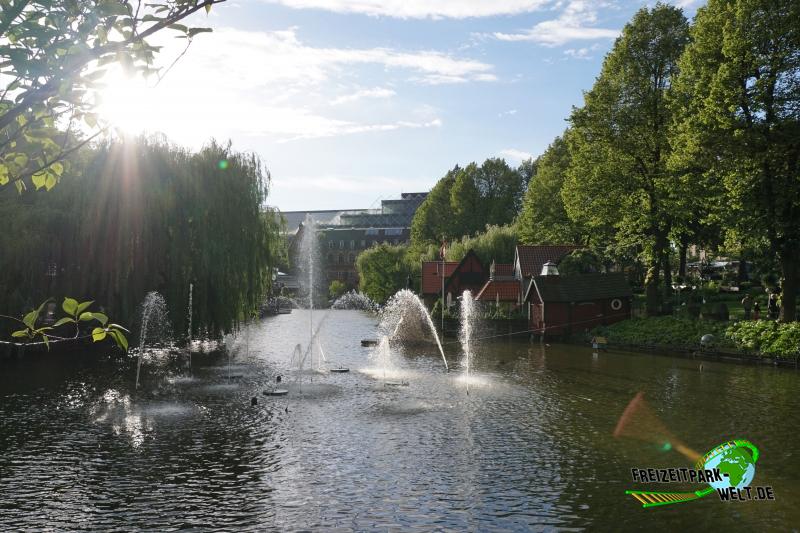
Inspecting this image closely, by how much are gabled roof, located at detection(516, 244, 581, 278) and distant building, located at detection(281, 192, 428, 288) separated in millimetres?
70353

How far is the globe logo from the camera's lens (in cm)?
1469

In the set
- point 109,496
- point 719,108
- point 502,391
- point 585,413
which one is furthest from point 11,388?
point 719,108

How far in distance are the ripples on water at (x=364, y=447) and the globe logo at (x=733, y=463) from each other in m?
0.35

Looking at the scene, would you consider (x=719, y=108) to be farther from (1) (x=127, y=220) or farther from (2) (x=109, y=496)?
(2) (x=109, y=496)

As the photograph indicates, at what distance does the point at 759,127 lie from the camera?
3241cm

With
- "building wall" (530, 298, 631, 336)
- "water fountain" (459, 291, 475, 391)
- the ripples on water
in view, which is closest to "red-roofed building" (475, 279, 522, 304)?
"water fountain" (459, 291, 475, 391)

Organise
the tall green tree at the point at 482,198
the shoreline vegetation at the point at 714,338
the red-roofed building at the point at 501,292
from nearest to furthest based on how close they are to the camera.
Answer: the shoreline vegetation at the point at 714,338
the red-roofed building at the point at 501,292
the tall green tree at the point at 482,198

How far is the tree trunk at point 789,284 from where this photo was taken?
107 feet

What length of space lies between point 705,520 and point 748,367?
21.4 m

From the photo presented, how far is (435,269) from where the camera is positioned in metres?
65.2

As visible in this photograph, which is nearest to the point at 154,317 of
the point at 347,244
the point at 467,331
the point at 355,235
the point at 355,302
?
the point at 467,331

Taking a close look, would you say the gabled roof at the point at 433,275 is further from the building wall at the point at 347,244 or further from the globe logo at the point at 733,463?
the building wall at the point at 347,244

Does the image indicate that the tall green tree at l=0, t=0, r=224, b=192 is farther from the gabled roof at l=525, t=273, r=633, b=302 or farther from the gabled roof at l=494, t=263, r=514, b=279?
the gabled roof at l=494, t=263, r=514, b=279

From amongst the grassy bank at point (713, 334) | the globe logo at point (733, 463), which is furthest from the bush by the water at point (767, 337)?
the globe logo at point (733, 463)
